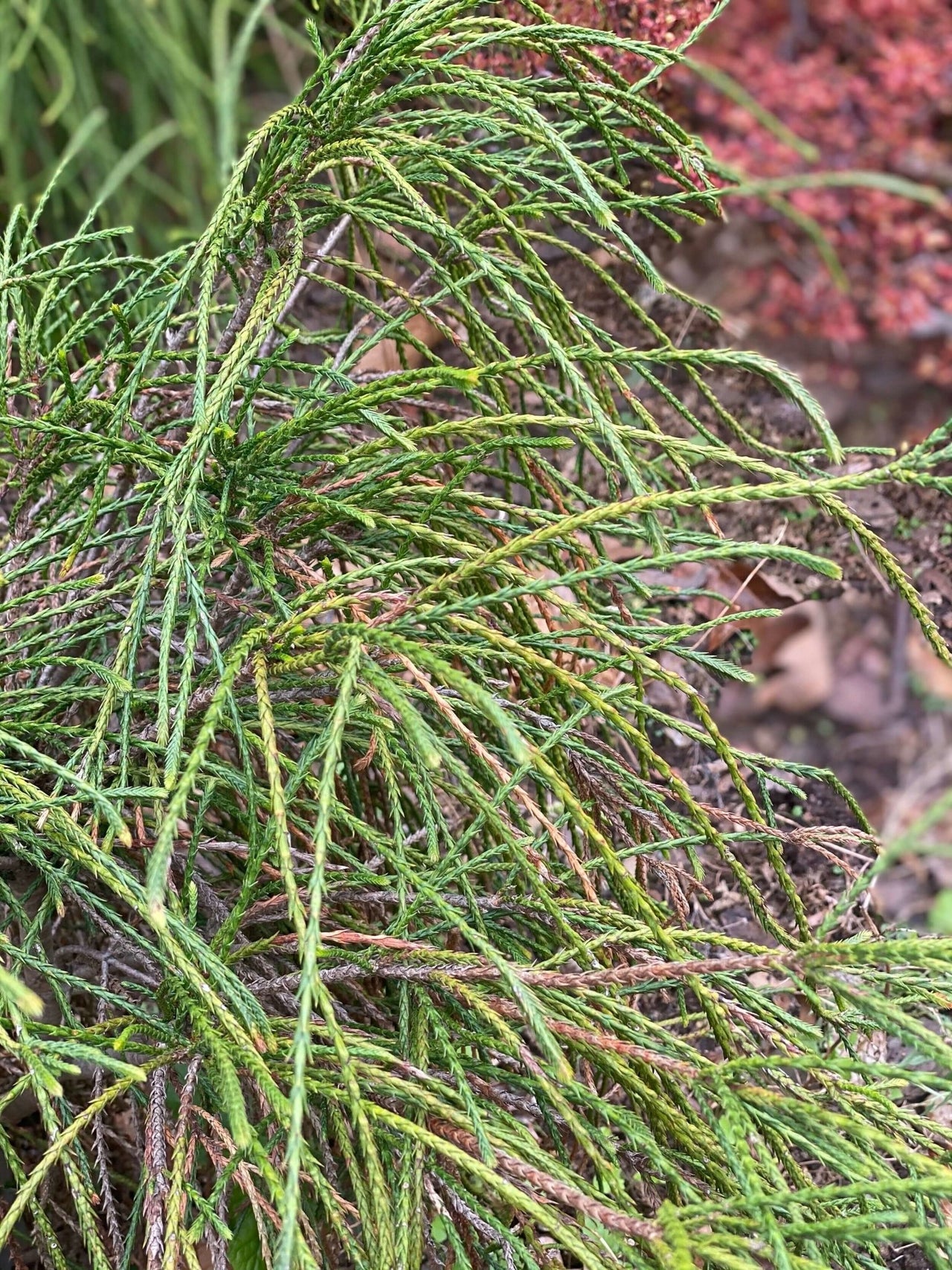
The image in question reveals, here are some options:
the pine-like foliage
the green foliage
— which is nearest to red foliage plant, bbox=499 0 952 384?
the green foliage

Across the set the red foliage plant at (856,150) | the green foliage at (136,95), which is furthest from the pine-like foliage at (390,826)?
the red foliage plant at (856,150)

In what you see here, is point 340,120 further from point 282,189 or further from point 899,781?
point 899,781

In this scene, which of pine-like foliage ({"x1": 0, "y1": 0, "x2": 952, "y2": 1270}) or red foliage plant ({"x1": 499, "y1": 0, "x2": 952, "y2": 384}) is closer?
pine-like foliage ({"x1": 0, "y1": 0, "x2": 952, "y2": 1270})

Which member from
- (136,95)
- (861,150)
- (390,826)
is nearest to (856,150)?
(861,150)

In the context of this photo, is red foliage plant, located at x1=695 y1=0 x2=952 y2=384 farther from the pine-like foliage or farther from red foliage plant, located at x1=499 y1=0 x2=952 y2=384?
the pine-like foliage

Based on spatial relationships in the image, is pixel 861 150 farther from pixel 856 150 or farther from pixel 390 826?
pixel 390 826

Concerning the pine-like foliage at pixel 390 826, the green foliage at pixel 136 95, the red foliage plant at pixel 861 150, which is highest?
the green foliage at pixel 136 95

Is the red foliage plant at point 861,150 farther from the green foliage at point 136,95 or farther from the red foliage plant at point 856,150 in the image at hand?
the green foliage at point 136,95

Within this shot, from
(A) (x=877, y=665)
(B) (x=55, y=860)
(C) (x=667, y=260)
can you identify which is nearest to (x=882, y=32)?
(C) (x=667, y=260)

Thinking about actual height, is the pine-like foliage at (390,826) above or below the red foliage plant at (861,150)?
above
